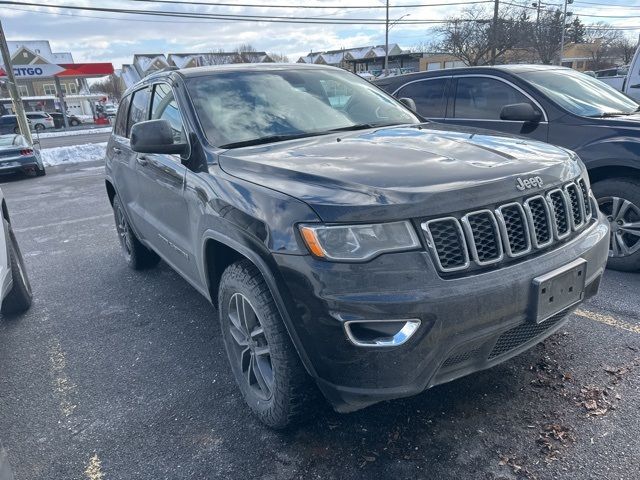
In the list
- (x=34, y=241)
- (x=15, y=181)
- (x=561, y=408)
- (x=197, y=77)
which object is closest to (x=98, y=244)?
(x=34, y=241)

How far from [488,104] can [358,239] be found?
401 centimetres

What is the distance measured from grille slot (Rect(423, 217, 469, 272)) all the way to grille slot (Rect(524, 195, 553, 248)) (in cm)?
44

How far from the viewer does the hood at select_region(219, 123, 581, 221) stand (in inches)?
79.0

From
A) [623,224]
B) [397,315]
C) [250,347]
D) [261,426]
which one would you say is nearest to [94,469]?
[261,426]

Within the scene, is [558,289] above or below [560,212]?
below

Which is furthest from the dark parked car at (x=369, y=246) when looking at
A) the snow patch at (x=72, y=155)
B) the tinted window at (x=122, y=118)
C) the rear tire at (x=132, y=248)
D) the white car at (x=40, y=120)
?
the white car at (x=40, y=120)

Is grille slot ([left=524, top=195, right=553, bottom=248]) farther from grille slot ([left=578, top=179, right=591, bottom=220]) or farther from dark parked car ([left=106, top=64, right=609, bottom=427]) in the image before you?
grille slot ([left=578, top=179, right=591, bottom=220])

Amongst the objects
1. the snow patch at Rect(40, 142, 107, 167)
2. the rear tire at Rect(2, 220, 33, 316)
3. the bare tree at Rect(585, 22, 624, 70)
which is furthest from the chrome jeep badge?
the bare tree at Rect(585, 22, 624, 70)

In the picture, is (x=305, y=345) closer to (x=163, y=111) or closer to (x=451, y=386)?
(x=451, y=386)

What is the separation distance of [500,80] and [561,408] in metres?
3.71

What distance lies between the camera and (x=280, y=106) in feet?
10.7

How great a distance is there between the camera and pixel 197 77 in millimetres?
3330

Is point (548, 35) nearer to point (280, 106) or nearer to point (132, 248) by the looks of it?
point (132, 248)

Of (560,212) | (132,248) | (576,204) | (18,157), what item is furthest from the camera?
(18,157)
